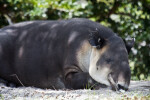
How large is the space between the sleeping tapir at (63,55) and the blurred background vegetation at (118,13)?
2.17 meters

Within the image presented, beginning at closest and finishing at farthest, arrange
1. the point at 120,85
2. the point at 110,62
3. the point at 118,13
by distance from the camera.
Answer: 1. the point at 120,85
2. the point at 110,62
3. the point at 118,13

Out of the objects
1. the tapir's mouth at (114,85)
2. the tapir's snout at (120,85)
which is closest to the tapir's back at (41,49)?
the tapir's mouth at (114,85)

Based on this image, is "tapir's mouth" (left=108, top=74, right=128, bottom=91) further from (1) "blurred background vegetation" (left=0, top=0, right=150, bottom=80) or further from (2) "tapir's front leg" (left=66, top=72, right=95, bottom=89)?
(1) "blurred background vegetation" (left=0, top=0, right=150, bottom=80)

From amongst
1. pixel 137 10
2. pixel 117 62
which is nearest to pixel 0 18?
pixel 137 10

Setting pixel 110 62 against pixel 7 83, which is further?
pixel 7 83

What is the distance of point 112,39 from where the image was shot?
20.6ft

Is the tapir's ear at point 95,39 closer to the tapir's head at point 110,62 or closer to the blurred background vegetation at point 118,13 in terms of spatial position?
the tapir's head at point 110,62

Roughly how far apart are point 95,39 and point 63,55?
835 mm

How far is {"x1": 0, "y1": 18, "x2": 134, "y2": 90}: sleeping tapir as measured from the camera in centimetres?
589

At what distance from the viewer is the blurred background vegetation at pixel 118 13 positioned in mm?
9469

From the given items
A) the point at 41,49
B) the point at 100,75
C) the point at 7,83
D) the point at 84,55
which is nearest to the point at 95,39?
the point at 84,55

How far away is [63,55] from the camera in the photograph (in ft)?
21.5

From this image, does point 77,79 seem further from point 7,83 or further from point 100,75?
point 7,83

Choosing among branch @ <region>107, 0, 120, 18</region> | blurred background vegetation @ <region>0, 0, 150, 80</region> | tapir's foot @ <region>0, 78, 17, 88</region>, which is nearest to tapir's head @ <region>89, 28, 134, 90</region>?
tapir's foot @ <region>0, 78, 17, 88</region>
